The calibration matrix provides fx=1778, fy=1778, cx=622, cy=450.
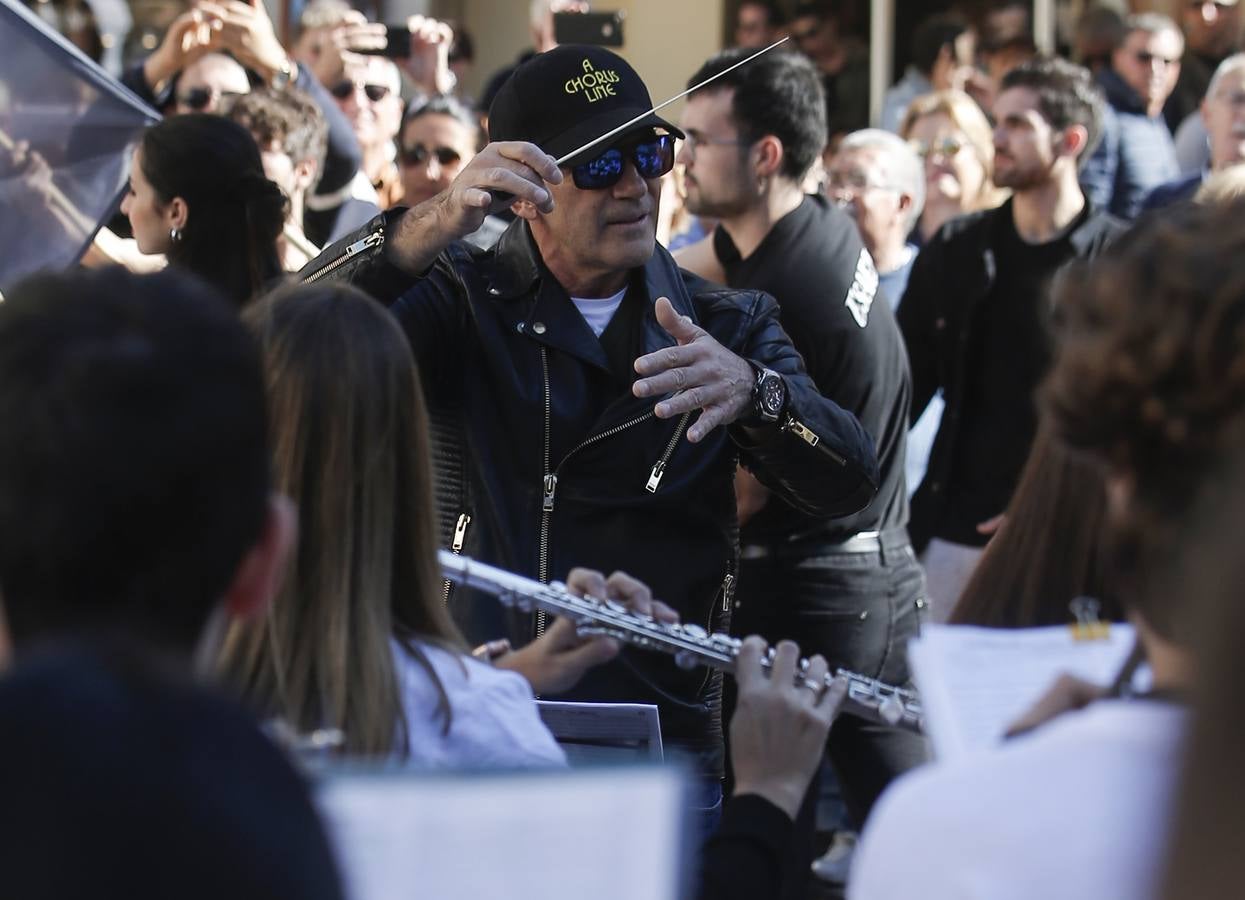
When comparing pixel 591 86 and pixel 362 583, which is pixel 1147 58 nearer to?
pixel 591 86

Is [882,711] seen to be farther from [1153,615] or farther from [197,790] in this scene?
[197,790]

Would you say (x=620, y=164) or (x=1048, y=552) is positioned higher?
(x=620, y=164)

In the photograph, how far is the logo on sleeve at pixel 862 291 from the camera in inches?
164

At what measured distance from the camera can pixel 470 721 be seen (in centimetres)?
187

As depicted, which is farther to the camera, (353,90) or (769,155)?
(353,90)

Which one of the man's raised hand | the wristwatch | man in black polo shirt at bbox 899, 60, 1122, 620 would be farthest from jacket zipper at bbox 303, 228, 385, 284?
man in black polo shirt at bbox 899, 60, 1122, 620

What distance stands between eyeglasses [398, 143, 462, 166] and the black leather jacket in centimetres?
272

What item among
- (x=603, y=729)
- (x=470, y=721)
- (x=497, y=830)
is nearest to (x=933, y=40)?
(x=603, y=729)

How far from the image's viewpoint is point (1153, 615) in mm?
1396

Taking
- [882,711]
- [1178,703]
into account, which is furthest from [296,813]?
[882,711]

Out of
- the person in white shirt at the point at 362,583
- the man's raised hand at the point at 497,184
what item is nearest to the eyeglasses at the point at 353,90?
the man's raised hand at the point at 497,184

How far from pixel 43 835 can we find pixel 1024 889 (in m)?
0.69

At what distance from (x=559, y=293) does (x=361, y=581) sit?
131 centimetres

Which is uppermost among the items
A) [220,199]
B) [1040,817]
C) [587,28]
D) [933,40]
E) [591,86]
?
[933,40]
